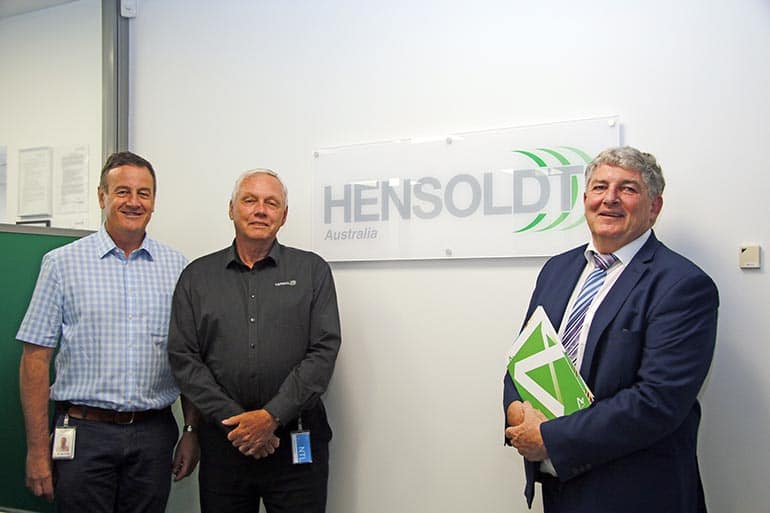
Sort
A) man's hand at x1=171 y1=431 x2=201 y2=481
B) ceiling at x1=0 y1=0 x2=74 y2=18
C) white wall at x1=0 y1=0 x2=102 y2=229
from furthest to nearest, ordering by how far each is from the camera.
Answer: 1. ceiling at x1=0 y1=0 x2=74 y2=18
2. white wall at x1=0 y1=0 x2=102 y2=229
3. man's hand at x1=171 y1=431 x2=201 y2=481

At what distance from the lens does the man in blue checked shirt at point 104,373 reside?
224cm

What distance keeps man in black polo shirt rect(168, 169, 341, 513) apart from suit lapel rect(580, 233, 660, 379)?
86cm

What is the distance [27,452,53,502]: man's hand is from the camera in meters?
2.24

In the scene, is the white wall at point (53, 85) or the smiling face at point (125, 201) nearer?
the smiling face at point (125, 201)

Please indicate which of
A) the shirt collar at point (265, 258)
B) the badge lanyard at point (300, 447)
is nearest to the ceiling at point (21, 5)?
the shirt collar at point (265, 258)

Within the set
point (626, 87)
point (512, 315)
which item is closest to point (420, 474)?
point (512, 315)

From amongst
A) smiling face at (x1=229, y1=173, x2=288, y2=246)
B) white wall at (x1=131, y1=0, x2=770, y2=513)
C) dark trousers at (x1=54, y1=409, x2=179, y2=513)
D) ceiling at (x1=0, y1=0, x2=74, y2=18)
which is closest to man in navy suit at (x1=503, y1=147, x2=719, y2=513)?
white wall at (x1=131, y1=0, x2=770, y2=513)

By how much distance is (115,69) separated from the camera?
3.12 meters

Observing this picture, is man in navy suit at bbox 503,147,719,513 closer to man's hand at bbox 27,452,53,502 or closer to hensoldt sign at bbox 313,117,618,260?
hensoldt sign at bbox 313,117,618,260

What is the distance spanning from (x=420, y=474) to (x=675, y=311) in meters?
1.22

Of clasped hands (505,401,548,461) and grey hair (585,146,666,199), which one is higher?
grey hair (585,146,666,199)

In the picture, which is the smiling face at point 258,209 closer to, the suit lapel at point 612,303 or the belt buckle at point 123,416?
the belt buckle at point 123,416

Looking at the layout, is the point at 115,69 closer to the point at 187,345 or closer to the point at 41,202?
the point at 41,202

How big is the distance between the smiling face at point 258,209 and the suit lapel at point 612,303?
1.14 m
